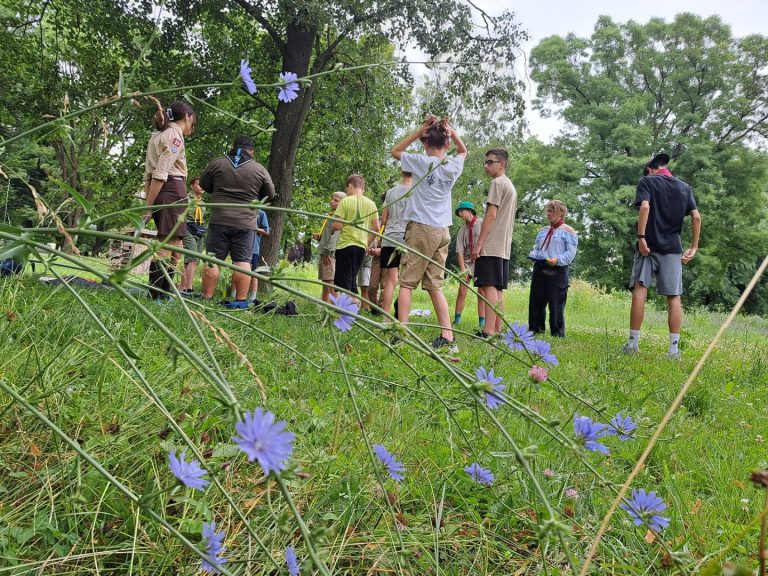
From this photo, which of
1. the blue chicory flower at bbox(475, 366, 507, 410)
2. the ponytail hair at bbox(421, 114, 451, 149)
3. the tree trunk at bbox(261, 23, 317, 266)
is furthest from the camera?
the tree trunk at bbox(261, 23, 317, 266)


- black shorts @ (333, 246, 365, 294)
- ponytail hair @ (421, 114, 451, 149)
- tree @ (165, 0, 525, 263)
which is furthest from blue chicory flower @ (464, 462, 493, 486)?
tree @ (165, 0, 525, 263)

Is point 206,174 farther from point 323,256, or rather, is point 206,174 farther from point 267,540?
point 267,540

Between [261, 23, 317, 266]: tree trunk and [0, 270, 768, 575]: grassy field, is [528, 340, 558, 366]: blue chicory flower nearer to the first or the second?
[0, 270, 768, 575]: grassy field

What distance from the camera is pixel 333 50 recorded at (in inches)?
328

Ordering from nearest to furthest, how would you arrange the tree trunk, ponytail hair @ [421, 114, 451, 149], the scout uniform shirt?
1. ponytail hair @ [421, 114, 451, 149]
2. the scout uniform shirt
3. the tree trunk

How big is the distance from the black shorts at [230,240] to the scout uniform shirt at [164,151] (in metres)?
0.64

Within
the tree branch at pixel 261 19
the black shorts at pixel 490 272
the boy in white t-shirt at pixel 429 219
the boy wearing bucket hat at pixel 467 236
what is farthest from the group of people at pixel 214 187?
the tree branch at pixel 261 19

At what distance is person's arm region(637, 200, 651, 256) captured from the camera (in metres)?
4.51

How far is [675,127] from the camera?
20.6 m

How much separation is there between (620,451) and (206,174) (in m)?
3.96

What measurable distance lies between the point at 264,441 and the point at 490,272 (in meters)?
4.48

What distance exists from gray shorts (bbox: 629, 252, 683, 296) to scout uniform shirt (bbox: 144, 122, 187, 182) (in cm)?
373

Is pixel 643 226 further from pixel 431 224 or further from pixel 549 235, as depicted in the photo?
pixel 431 224

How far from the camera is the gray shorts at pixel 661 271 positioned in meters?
4.52
